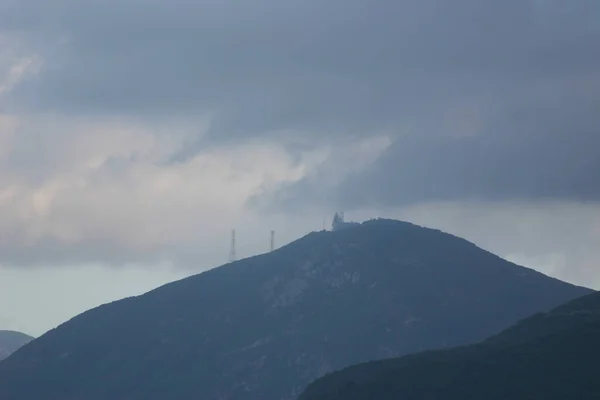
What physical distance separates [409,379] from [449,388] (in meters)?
7.89

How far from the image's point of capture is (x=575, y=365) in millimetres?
187625

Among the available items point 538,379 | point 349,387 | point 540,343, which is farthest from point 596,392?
point 349,387

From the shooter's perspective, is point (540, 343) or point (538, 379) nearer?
point (538, 379)

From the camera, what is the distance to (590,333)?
198750mm

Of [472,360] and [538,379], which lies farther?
[472,360]

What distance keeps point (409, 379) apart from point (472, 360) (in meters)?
9.91

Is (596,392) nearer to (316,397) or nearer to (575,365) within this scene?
(575,365)

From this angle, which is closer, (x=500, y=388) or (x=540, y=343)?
(x=500, y=388)

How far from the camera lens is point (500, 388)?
184m

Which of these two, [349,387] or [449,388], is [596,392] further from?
[349,387]

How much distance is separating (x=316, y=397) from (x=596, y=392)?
41.1 metres

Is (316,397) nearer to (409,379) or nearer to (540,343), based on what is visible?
(409,379)

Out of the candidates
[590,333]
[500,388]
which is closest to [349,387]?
[500,388]

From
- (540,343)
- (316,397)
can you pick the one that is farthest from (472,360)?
(316,397)
